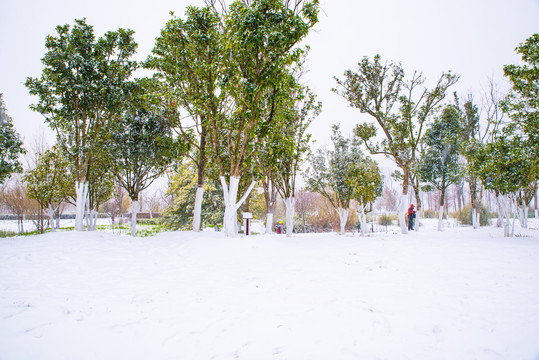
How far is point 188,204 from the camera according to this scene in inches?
739

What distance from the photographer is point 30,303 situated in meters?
4.56

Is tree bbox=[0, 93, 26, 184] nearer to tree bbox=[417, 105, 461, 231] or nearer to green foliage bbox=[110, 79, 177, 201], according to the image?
green foliage bbox=[110, 79, 177, 201]

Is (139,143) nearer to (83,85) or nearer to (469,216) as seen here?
(83,85)

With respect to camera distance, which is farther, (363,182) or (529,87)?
(363,182)

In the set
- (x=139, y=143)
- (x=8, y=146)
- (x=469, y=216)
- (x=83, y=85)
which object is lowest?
(x=469, y=216)

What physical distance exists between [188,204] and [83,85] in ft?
31.9

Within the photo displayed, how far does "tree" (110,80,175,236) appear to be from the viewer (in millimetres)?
13312

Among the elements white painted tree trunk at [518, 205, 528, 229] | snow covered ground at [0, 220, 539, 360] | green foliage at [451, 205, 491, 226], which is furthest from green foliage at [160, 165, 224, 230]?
green foliage at [451, 205, 491, 226]

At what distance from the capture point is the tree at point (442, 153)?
62.3ft

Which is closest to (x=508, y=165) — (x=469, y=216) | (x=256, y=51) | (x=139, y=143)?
(x=256, y=51)

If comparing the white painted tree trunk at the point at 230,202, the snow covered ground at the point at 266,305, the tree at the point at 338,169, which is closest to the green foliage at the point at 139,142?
the white painted tree trunk at the point at 230,202

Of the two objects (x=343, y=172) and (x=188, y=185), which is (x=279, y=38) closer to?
(x=343, y=172)

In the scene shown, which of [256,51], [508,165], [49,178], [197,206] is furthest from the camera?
[49,178]

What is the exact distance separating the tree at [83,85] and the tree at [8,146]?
7.42ft
